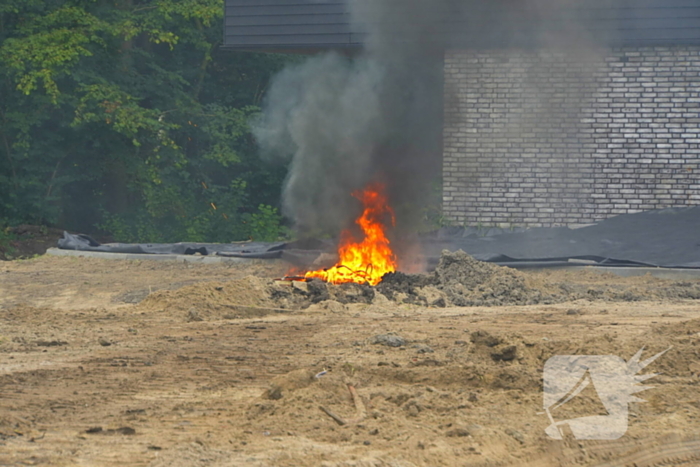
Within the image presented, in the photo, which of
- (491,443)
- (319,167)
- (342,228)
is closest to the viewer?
(491,443)

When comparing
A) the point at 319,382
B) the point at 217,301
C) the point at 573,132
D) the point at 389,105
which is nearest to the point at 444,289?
the point at 217,301

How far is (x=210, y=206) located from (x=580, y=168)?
9.68 m

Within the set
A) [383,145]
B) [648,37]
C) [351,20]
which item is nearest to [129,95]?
[351,20]

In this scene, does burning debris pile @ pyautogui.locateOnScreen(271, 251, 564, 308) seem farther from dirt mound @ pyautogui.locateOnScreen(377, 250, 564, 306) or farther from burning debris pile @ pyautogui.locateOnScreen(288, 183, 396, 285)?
burning debris pile @ pyautogui.locateOnScreen(288, 183, 396, 285)

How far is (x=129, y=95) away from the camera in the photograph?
19.4 metres

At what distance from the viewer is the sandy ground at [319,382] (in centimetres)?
462

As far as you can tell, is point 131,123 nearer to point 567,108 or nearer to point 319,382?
point 567,108

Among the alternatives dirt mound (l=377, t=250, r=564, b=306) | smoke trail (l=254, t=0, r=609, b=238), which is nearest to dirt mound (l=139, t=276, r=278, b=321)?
dirt mound (l=377, t=250, r=564, b=306)

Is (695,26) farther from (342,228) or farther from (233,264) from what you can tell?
(233,264)

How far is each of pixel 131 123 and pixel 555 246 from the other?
10.0 m

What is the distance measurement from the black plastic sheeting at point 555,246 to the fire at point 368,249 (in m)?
0.78

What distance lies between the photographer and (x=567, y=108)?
49.2ft

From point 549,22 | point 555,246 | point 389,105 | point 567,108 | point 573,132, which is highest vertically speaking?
point 549,22

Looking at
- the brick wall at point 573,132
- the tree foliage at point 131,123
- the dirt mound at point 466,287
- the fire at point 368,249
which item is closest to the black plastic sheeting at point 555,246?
the brick wall at point 573,132
